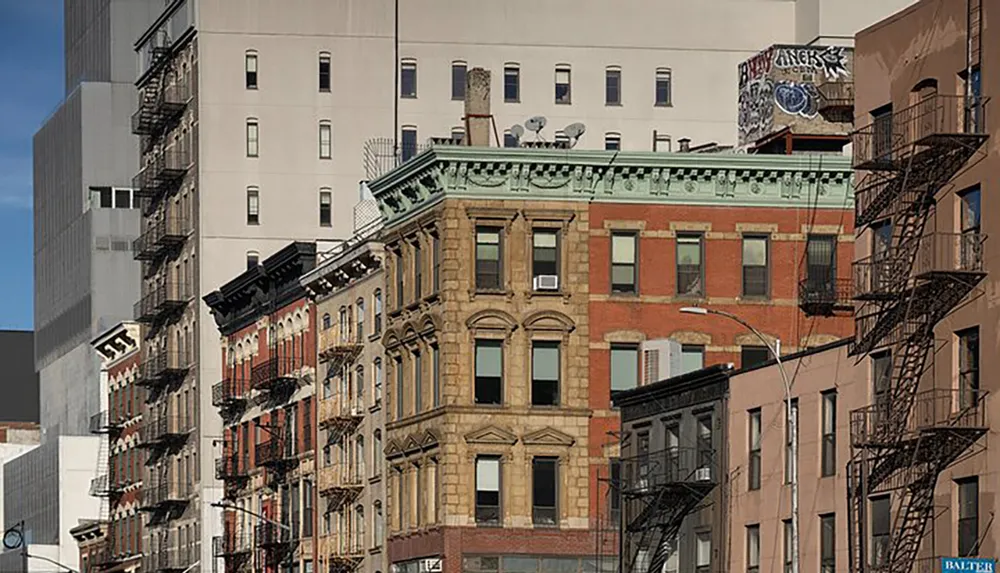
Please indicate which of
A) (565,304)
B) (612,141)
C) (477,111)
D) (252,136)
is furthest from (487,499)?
(252,136)

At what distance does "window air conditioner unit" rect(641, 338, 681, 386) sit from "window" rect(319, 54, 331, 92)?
42057 mm

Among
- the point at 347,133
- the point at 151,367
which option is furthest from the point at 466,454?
the point at 151,367

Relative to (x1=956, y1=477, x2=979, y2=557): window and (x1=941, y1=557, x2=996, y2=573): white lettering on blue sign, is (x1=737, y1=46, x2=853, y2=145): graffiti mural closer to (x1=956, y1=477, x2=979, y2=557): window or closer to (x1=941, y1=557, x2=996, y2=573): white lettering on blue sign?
(x1=956, y1=477, x2=979, y2=557): window

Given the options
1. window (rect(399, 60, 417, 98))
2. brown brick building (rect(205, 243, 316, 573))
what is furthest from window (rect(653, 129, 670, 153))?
brown brick building (rect(205, 243, 316, 573))

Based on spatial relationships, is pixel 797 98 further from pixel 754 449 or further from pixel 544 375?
pixel 754 449

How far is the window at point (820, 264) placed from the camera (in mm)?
89812

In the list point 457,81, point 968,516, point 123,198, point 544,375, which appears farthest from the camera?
point 123,198

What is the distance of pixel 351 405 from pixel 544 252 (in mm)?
14550

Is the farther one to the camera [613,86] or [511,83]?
[613,86]

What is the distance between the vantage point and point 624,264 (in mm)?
90375

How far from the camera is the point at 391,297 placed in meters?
95.4

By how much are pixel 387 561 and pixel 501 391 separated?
399 inches

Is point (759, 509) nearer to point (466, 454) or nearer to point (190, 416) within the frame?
point (466, 454)

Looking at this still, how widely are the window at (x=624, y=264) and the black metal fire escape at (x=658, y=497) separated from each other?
314 inches
